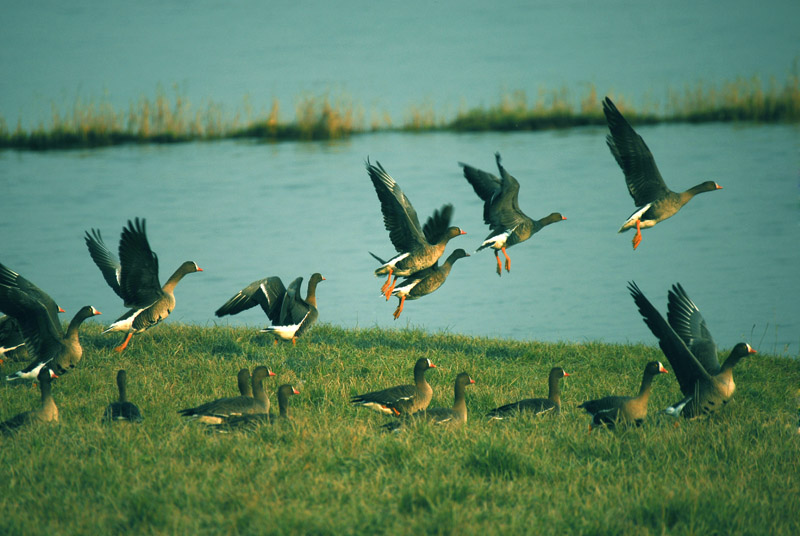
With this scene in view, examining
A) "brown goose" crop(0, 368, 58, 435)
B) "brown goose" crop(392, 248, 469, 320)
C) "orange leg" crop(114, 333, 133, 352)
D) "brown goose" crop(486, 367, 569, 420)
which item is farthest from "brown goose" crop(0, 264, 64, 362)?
"brown goose" crop(486, 367, 569, 420)

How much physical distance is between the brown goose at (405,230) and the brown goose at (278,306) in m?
1.55

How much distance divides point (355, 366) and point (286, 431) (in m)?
3.28

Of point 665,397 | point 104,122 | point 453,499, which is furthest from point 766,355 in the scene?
point 104,122

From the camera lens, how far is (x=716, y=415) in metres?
8.38

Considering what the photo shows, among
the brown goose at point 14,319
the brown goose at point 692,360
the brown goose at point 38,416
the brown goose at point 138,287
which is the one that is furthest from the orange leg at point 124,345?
the brown goose at point 692,360

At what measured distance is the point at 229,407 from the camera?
7.86 metres

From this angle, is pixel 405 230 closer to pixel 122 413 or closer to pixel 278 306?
pixel 278 306

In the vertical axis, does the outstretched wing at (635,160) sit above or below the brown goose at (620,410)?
above

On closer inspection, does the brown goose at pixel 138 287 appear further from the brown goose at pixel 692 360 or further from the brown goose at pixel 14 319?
the brown goose at pixel 692 360

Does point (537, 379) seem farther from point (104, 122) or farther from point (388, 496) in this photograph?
point (104, 122)

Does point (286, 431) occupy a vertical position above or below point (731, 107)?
below

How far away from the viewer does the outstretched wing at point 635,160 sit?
917cm

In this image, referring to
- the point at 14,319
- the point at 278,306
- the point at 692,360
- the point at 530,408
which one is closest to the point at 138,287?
the point at 14,319

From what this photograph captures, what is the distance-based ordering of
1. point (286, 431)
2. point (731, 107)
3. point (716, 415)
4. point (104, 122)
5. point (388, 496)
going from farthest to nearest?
point (731, 107) < point (104, 122) < point (716, 415) < point (286, 431) < point (388, 496)
